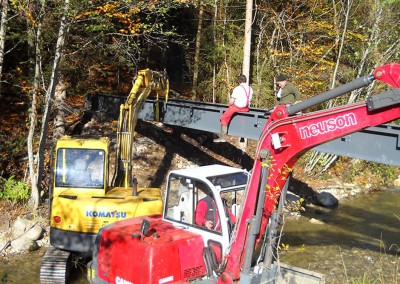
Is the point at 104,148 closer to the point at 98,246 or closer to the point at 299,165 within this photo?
the point at 98,246

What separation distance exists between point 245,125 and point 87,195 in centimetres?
414

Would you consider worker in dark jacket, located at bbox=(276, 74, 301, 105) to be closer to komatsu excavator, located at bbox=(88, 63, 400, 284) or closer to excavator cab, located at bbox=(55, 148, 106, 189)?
komatsu excavator, located at bbox=(88, 63, 400, 284)

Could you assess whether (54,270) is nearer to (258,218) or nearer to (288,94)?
(258,218)

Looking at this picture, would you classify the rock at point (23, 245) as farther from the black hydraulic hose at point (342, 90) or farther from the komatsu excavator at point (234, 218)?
the black hydraulic hose at point (342, 90)

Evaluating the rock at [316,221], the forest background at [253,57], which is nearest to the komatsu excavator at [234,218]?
the rock at [316,221]

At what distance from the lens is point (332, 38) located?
19766mm

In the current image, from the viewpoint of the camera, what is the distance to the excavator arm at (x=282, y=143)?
5352 mm

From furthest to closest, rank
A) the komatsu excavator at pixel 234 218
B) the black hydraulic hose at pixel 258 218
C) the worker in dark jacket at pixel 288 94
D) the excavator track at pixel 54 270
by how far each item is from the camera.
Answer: the worker in dark jacket at pixel 288 94 → the excavator track at pixel 54 270 → the black hydraulic hose at pixel 258 218 → the komatsu excavator at pixel 234 218

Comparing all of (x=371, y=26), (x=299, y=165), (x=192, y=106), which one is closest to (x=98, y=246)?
(x=192, y=106)

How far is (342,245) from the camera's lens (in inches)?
481

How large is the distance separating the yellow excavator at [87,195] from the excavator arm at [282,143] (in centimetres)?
333

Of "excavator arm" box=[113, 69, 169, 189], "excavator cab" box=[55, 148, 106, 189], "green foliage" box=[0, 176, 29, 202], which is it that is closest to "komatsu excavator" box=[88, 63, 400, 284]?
"excavator cab" box=[55, 148, 106, 189]

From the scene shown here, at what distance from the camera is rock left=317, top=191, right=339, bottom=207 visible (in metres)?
16.0

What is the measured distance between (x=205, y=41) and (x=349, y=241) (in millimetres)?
11567
